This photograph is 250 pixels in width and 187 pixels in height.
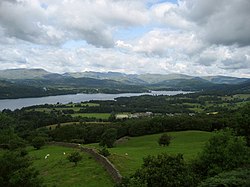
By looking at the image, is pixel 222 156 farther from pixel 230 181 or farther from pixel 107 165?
pixel 107 165

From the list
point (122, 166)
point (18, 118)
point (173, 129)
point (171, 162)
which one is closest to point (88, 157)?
point (122, 166)

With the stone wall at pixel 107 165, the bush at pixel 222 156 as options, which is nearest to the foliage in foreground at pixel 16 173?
the stone wall at pixel 107 165

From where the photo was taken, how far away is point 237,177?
23141 mm

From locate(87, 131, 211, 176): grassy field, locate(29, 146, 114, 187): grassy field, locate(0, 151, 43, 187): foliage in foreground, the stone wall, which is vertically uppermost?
locate(0, 151, 43, 187): foliage in foreground

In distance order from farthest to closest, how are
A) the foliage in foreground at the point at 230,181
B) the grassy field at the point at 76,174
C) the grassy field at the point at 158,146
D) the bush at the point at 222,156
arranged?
the grassy field at the point at 158,146
the grassy field at the point at 76,174
the bush at the point at 222,156
the foliage in foreground at the point at 230,181

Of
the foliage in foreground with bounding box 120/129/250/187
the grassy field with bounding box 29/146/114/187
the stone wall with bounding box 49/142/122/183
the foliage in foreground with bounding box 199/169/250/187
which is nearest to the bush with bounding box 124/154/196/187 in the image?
the foliage in foreground with bounding box 120/129/250/187

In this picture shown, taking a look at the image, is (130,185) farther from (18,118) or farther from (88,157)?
(18,118)

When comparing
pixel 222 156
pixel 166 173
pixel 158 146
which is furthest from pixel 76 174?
pixel 158 146

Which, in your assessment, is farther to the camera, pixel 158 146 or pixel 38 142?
pixel 38 142

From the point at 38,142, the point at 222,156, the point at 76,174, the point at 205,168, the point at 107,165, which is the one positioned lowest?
the point at 38,142

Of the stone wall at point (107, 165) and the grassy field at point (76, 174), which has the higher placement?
the stone wall at point (107, 165)

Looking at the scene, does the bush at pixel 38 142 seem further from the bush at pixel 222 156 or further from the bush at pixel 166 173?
the bush at pixel 166 173

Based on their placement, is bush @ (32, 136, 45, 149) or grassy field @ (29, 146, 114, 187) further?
bush @ (32, 136, 45, 149)

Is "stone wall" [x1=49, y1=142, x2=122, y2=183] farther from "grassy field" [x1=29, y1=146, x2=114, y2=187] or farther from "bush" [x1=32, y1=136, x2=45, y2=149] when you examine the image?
"bush" [x1=32, y1=136, x2=45, y2=149]
